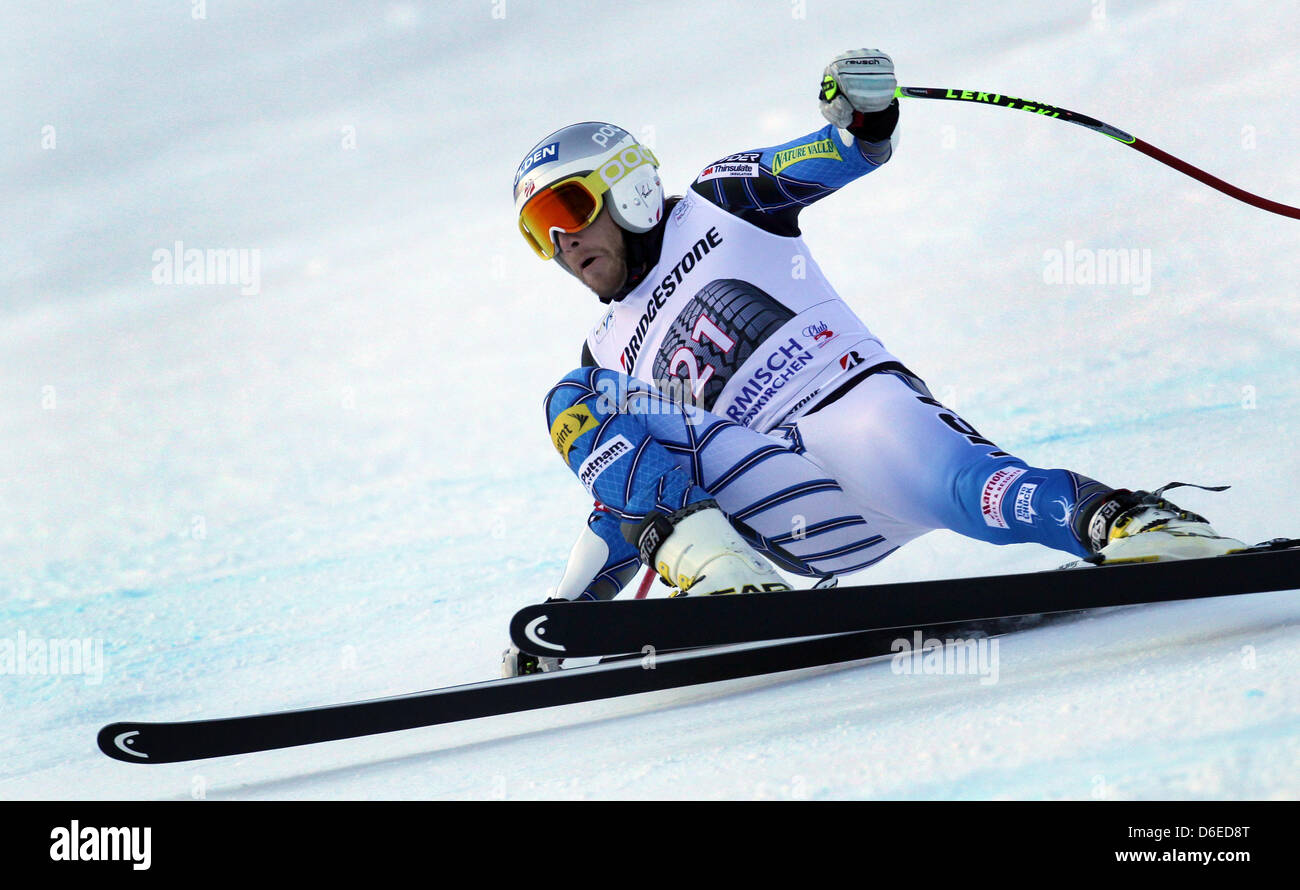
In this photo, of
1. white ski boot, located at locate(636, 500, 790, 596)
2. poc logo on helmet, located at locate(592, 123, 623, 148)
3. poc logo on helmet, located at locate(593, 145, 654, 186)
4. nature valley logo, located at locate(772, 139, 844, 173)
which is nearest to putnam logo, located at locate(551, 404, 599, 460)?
white ski boot, located at locate(636, 500, 790, 596)

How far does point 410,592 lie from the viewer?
463 cm

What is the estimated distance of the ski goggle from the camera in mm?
2488

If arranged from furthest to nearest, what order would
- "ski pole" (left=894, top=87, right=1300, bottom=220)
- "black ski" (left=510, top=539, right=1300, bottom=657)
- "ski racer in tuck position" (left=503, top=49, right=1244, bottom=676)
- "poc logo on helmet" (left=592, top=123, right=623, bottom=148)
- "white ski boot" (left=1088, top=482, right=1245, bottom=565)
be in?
"poc logo on helmet" (left=592, top=123, right=623, bottom=148) < "ski pole" (left=894, top=87, right=1300, bottom=220) < "ski racer in tuck position" (left=503, top=49, right=1244, bottom=676) < "white ski boot" (left=1088, top=482, right=1245, bottom=565) < "black ski" (left=510, top=539, right=1300, bottom=657)

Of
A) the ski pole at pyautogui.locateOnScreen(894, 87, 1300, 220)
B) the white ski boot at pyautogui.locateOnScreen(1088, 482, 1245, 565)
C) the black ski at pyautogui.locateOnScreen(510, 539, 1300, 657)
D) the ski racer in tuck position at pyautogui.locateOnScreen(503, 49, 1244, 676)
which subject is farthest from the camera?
the ski pole at pyautogui.locateOnScreen(894, 87, 1300, 220)

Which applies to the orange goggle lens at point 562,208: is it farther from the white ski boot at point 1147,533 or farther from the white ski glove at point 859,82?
the white ski boot at point 1147,533

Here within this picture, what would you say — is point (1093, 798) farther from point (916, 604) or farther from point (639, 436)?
point (639, 436)

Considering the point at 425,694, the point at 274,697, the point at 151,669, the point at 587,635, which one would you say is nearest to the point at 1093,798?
the point at 587,635

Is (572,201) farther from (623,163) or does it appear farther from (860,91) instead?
(860,91)

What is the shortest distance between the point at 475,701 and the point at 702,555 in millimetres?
510

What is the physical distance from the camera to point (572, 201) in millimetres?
2496

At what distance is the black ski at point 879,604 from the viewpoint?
1.62m

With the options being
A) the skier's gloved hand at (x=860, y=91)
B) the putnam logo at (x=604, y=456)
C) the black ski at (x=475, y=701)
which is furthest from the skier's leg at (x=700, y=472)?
the skier's gloved hand at (x=860, y=91)

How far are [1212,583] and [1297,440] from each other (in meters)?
3.08

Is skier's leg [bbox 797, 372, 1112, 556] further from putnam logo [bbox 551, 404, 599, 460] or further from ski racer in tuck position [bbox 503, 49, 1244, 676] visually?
putnam logo [bbox 551, 404, 599, 460]
